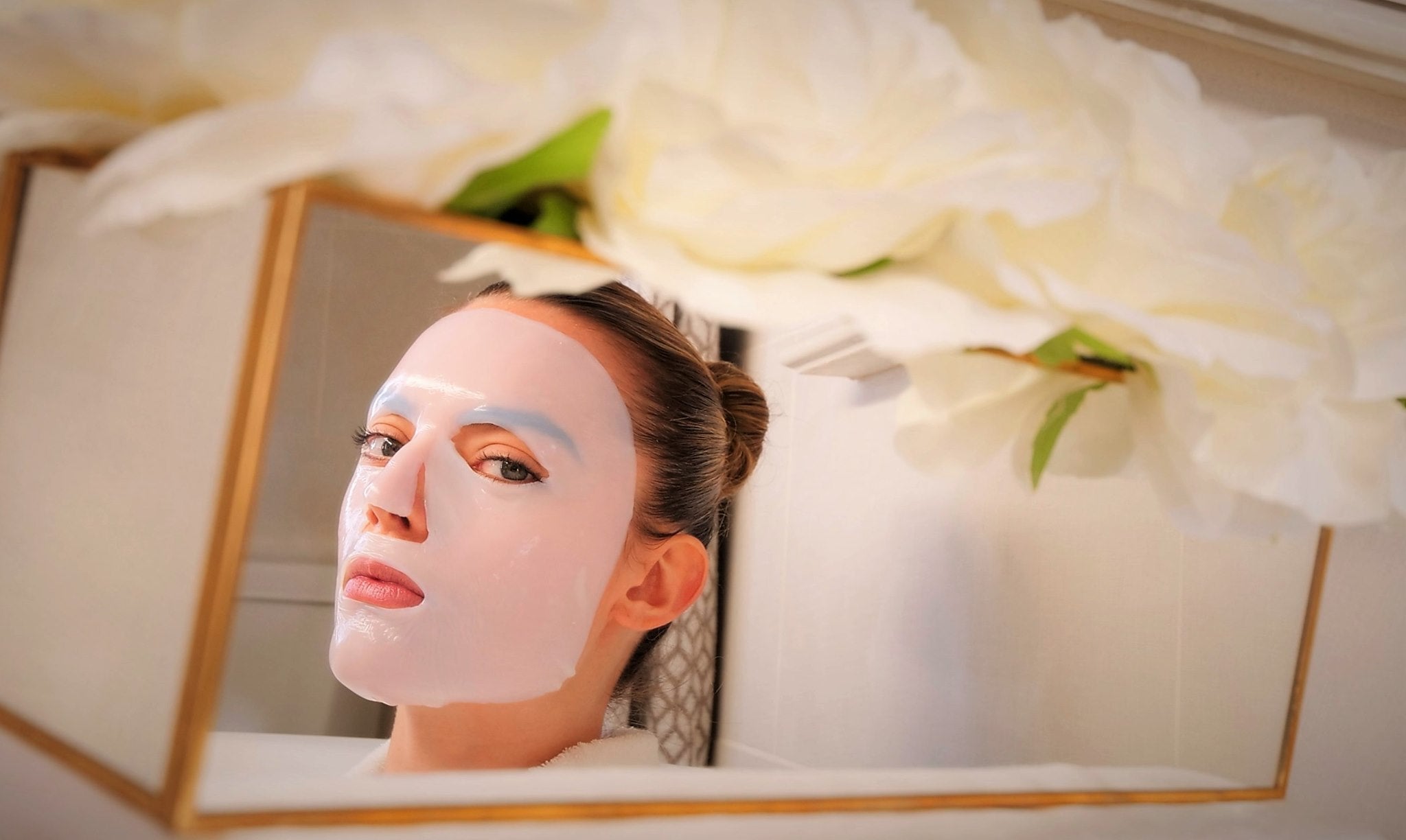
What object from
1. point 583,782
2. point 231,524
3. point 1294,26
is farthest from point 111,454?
point 1294,26

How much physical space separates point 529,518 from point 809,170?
0.33 m

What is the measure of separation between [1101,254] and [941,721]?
27 centimetres

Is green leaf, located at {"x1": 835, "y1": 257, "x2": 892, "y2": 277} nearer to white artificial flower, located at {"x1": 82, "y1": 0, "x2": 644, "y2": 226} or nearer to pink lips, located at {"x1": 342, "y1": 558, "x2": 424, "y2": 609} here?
white artificial flower, located at {"x1": 82, "y1": 0, "x2": 644, "y2": 226}

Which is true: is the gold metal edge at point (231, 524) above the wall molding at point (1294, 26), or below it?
below

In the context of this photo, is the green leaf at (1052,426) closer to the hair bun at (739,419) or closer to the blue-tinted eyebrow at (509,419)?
the hair bun at (739,419)

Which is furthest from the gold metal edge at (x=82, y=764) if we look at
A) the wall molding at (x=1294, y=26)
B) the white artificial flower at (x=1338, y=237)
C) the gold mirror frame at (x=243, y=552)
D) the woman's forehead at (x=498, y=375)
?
the wall molding at (x=1294, y=26)

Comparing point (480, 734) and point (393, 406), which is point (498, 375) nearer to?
point (393, 406)

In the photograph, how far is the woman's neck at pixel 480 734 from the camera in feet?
2.44

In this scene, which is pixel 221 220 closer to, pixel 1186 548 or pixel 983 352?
pixel 983 352

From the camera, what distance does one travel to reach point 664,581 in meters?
0.76

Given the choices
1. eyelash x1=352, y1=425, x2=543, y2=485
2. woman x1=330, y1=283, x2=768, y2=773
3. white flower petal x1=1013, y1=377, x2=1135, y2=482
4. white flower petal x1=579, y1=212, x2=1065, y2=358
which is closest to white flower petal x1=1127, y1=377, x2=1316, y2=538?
white flower petal x1=1013, y1=377, x2=1135, y2=482

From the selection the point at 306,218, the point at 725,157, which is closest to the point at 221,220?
the point at 306,218

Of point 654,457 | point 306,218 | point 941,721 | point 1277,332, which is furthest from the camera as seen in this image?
point 654,457

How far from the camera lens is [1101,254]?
1.44 ft
